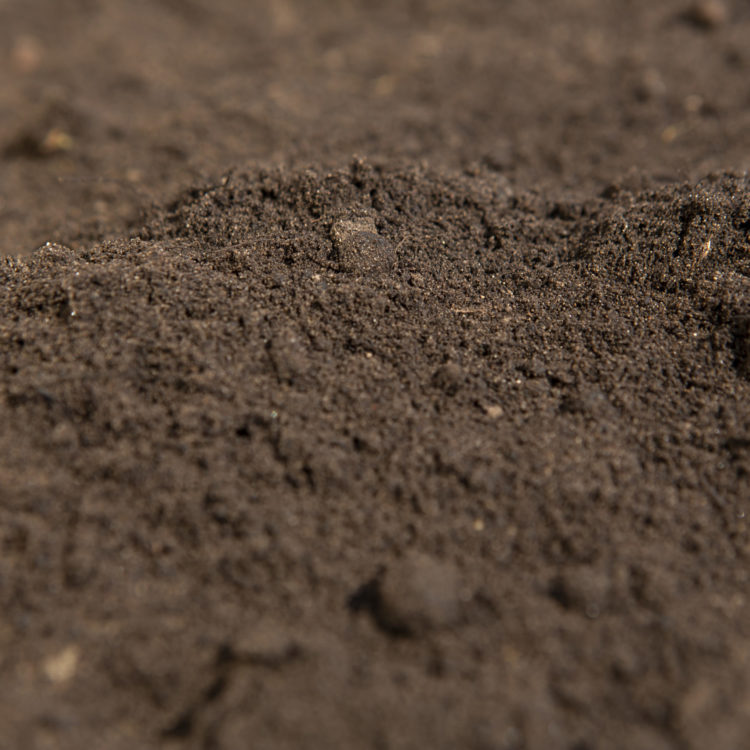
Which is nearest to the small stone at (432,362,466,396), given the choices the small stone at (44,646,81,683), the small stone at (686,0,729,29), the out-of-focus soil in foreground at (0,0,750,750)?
the out-of-focus soil in foreground at (0,0,750,750)

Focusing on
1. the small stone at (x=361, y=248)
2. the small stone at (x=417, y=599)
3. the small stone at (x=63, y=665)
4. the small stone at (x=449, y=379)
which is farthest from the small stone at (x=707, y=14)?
the small stone at (x=63, y=665)

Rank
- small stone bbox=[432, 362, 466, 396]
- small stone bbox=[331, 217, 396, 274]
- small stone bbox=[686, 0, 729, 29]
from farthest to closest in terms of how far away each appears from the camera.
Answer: small stone bbox=[686, 0, 729, 29] → small stone bbox=[331, 217, 396, 274] → small stone bbox=[432, 362, 466, 396]

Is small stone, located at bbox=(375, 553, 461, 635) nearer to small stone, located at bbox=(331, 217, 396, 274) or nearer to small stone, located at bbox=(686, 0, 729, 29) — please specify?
small stone, located at bbox=(331, 217, 396, 274)

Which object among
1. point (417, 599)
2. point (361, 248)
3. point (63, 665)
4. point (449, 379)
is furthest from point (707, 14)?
point (63, 665)

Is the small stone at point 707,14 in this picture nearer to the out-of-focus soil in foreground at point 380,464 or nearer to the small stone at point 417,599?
the out-of-focus soil in foreground at point 380,464

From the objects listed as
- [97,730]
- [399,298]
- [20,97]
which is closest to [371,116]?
[399,298]

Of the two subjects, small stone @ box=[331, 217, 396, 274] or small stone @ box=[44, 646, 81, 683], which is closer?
small stone @ box=[44, 646, 81, 683]

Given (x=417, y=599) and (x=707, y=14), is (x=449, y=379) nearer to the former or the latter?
(x=417, y=599)
